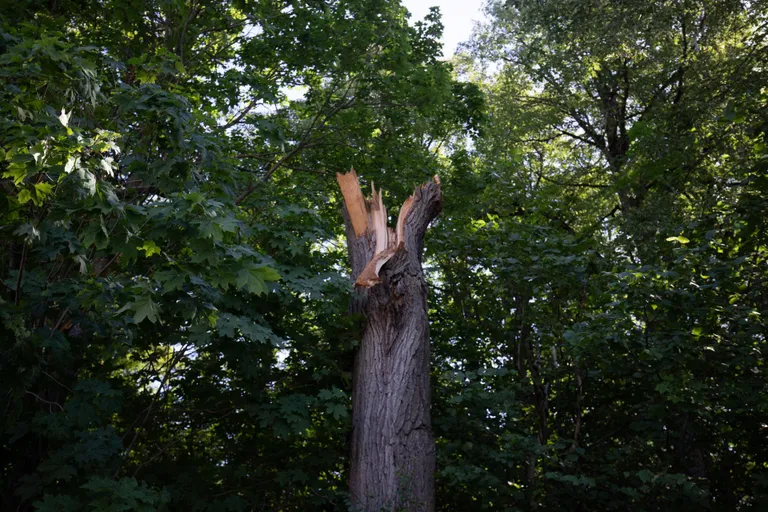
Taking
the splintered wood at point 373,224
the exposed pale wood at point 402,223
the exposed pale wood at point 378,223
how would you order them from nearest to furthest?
the splintered wood at point 373,224 → the exposed pale wood at point 402,223 → the exposed pale wood at point 378,223

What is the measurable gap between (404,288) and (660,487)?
2986mm

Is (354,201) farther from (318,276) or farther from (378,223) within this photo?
(318,276)

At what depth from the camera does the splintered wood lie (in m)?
6.91

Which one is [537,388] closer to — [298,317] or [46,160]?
[298,317]

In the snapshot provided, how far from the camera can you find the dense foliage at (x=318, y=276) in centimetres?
483

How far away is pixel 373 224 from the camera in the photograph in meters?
7.74

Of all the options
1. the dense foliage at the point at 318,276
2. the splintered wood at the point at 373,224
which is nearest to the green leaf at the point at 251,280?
the dense foliage at the point at 318,276

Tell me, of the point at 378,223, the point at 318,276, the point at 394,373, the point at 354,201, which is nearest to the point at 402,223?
the point at 378,223

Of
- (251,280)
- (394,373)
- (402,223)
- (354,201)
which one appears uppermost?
(354,201)

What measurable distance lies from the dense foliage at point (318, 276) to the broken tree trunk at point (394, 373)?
274 millimetres

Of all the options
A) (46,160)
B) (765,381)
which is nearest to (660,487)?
(765,381)

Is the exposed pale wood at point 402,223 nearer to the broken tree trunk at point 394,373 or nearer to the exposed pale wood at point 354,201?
the broken tree trunk at point 394,373

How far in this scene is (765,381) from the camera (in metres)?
5.46

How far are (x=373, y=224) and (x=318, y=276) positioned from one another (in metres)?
1.35
